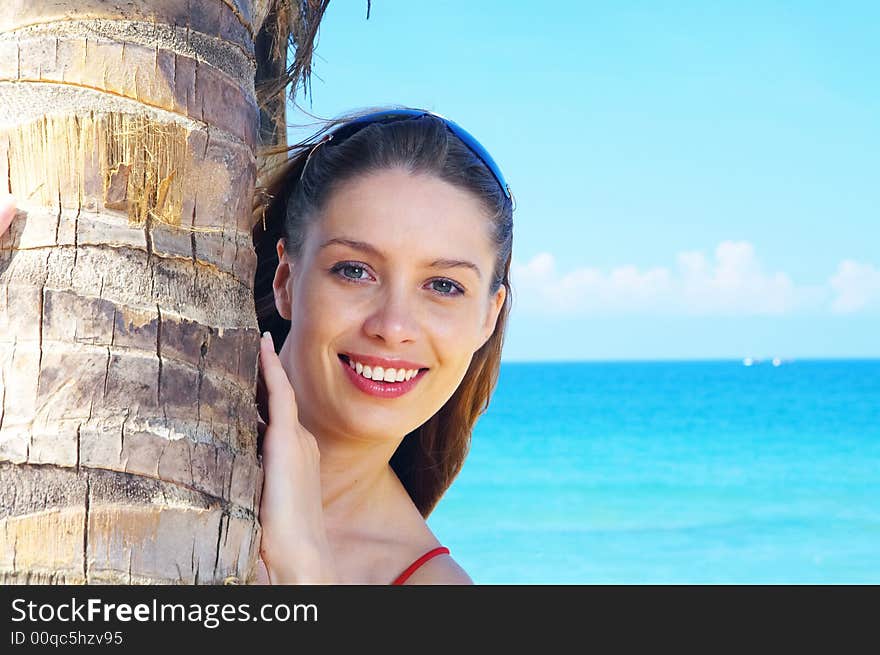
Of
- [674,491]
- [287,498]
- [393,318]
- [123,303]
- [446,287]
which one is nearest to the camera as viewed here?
[123,303]

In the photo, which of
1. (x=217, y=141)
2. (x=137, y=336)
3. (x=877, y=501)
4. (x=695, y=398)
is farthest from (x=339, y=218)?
(x=695, y=398)

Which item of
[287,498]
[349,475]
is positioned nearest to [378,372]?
[349,475]

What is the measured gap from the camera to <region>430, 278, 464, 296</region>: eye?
10.1 ft

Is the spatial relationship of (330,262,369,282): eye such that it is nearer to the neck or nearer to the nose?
the nose

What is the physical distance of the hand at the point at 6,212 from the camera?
1777 mm

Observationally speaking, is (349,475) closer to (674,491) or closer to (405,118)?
(405,118)

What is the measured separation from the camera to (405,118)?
3383 mm

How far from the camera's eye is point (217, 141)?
194cm

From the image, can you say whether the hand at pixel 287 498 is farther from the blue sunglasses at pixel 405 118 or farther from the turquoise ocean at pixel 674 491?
the turquoise ocean at pixel 674 491

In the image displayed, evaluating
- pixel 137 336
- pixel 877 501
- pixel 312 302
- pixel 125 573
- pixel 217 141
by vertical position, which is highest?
pixel 877 501

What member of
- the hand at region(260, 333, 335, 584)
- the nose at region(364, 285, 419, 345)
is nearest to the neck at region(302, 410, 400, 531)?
the nose at region(364, 285, 419, 345)

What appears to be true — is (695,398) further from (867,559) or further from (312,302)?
(312,302)

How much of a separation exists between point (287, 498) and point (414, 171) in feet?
4.36
